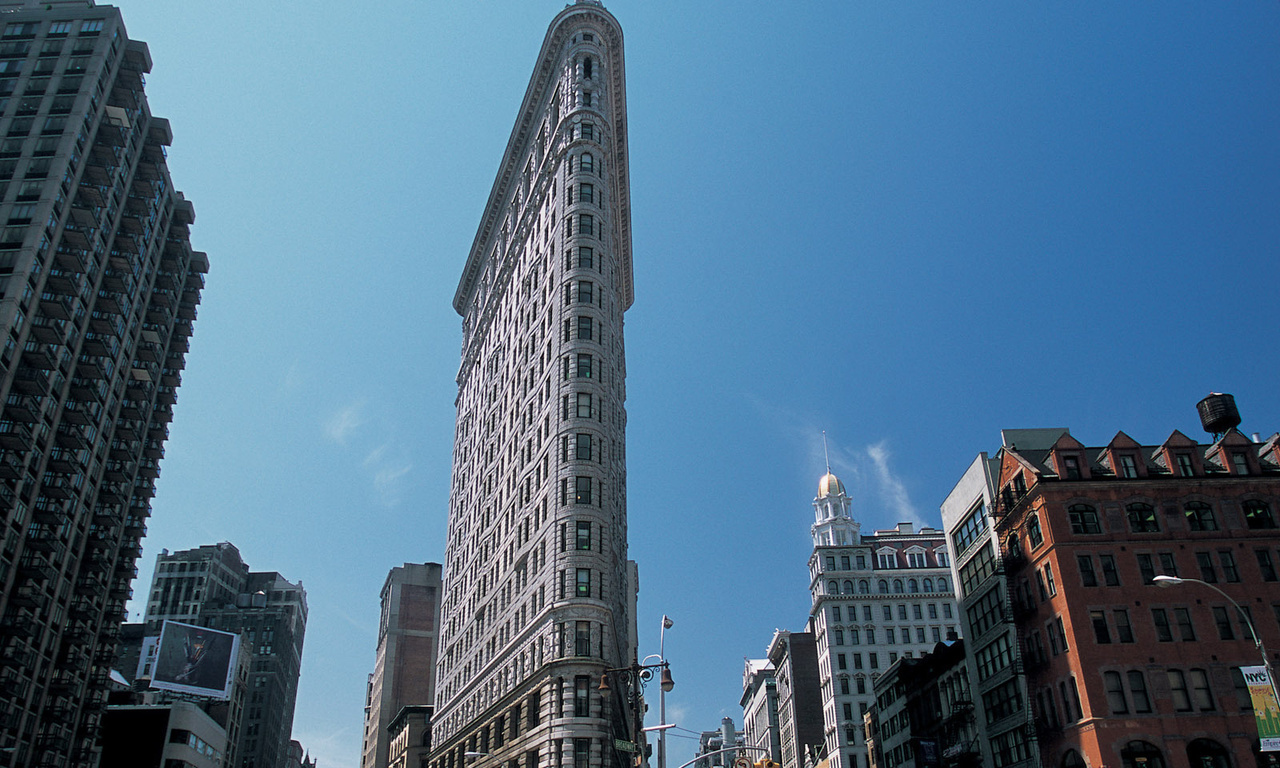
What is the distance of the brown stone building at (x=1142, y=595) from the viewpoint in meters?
52.2

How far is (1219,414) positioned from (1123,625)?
63.8 ft

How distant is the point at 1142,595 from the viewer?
55.9m

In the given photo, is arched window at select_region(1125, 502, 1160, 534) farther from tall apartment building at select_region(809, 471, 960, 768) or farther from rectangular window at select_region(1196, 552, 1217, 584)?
tall apartment building at select_region(809, 471, 960, 768)

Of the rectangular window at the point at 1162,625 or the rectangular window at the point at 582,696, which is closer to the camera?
the rectangular window at the point at 1162,625

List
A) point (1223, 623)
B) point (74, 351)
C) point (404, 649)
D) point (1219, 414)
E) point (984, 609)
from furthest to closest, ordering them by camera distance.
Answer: point (404, 649), point (74, 351), point (984, 609), point (1219, 414), point (1223, 623)

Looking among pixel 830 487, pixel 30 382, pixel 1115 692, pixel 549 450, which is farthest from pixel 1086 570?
pixel 830 487

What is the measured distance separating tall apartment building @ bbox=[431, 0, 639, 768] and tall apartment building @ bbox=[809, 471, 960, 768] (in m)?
53.3

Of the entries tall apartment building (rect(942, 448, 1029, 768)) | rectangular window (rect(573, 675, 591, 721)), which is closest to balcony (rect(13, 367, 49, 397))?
rectangular window (rect(573, 675, 591, 721))

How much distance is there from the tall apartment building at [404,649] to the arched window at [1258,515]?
125090 mm

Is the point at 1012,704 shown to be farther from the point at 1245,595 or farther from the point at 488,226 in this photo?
the point at 488,226

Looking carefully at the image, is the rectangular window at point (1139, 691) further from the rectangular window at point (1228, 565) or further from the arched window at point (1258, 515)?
the arched window at point (1258, 515)

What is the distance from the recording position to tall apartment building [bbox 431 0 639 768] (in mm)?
63219

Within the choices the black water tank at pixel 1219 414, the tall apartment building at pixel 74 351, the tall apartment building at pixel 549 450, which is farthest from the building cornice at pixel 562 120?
the black water tank at pixel 1219 414

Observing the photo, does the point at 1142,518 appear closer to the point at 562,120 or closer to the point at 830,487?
the point at 562,120
